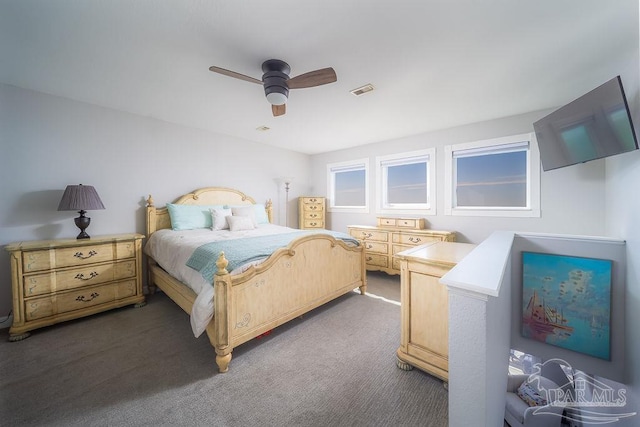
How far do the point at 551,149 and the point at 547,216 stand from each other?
44.4 inches

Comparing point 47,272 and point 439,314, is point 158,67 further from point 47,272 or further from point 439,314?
point 439,314

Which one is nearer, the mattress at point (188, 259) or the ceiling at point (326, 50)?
the ceiling at point (326, 50)

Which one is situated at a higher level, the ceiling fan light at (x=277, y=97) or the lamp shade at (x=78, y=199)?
the ceiling fan light at (x=277, y=97)

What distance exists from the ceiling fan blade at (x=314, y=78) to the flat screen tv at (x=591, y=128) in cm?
167

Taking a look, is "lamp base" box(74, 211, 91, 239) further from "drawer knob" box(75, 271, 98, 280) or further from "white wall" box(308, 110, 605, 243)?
"white wall" box(308, 110, 605, 243)

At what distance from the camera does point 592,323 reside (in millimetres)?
1665

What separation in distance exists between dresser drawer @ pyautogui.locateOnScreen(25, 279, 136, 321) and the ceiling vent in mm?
3289

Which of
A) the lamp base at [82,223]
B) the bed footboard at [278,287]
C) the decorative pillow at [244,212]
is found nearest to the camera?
the bed footboard at [278,287]

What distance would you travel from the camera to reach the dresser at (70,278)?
202cm

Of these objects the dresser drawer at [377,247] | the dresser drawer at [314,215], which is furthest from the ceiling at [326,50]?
the dresser drawer at [314,215]

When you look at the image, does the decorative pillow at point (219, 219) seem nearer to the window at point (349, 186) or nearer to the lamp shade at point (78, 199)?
the lamp shade at point (78, 199)

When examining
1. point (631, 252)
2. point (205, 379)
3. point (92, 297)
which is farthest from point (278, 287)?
point (631, 252)

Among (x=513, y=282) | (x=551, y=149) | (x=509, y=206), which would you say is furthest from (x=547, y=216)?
(x=513, y=282)

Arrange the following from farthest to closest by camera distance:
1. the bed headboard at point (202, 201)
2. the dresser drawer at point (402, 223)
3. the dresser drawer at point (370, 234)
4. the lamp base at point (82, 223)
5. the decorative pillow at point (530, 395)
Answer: the dresser drawer at point (370, 234) < the dresser drawer at point (402, 223) < the bed headboard at point (202, 201) < the lamp base at point (82, 223) < the decorative pillow at point (530, 395)
